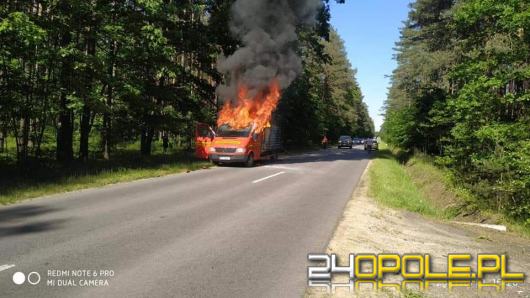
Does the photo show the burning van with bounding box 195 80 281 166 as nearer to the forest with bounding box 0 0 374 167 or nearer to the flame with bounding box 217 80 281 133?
the flame with bounding box 217 80 281 133

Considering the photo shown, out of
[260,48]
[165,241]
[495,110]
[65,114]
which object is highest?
[260,48]

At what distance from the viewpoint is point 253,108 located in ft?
74.1

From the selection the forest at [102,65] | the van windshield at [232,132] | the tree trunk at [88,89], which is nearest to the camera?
the forest at [102,65]

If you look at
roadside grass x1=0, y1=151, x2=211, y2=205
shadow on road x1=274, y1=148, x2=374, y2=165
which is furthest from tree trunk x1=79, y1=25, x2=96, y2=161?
shadow on road x1=274, y1=148, x2=374, y2=165

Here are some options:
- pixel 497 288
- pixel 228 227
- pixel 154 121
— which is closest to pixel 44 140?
pixel 154 121

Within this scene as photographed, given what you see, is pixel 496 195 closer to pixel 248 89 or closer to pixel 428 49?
pixel 248 89

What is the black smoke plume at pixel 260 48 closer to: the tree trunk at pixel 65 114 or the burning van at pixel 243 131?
the burning van at pixel 243 131

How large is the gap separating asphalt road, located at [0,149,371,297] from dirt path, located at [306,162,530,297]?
1.32 ft

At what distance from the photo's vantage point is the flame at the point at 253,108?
72.1 feet

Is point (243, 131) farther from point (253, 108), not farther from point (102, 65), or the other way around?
point (102, 65)

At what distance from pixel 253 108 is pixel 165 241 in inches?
642

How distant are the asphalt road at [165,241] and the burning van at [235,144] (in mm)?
7771

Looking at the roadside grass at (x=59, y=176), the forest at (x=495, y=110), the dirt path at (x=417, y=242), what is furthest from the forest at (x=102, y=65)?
the forest at (x=495, y=110)

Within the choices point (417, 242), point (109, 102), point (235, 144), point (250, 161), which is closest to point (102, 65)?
point (109, 102)
